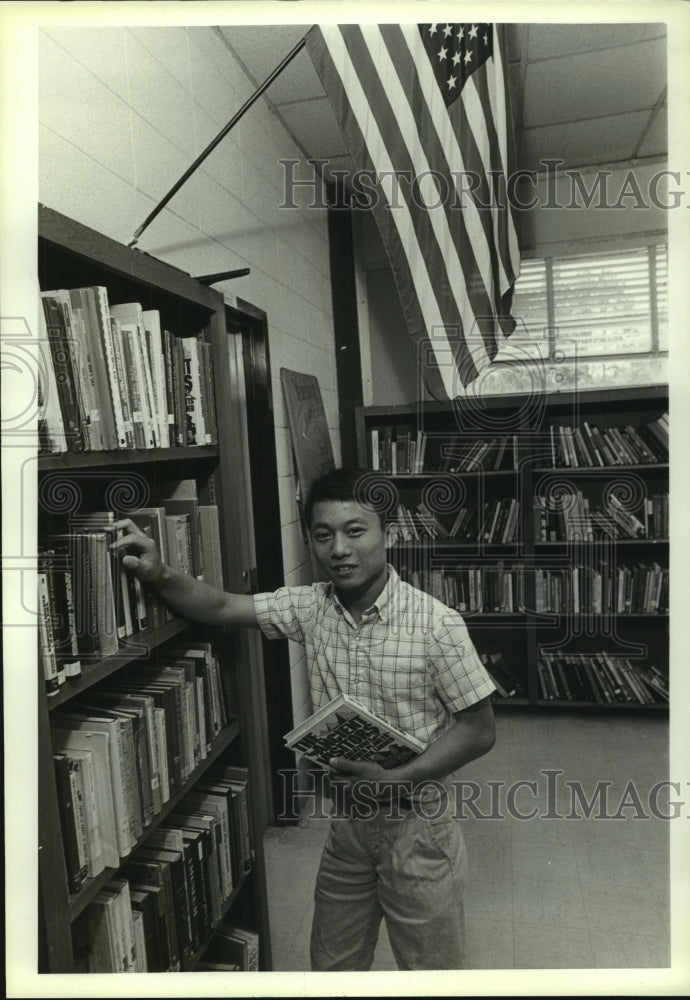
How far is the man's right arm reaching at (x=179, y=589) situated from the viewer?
1240 mm

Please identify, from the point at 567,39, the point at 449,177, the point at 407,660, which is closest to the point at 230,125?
the point at 449,177

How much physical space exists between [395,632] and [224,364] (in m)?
0.77

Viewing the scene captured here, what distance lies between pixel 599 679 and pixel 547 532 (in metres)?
0.80

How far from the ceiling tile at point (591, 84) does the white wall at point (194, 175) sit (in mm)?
1076

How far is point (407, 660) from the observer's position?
1416 millimetres

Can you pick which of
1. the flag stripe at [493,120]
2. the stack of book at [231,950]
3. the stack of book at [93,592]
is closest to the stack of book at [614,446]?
the flag stripe at [493,120]

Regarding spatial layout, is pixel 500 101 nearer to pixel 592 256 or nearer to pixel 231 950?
pixel 592 256

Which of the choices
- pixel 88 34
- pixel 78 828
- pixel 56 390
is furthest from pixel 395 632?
pixel 88 34

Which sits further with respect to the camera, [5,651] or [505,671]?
[505,671]

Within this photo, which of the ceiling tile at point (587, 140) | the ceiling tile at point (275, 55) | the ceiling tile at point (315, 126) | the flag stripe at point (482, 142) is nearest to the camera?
the flag stripe at point (482, 142)

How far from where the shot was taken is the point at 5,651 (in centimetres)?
100

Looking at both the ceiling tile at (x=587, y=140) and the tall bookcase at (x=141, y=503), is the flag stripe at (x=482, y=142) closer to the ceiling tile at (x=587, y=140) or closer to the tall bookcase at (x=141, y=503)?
the tall bookcase at (x=141, y=503)

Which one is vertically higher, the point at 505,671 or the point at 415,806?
the point at 415,806

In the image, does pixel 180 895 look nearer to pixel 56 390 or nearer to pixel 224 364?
pixel 56 390
